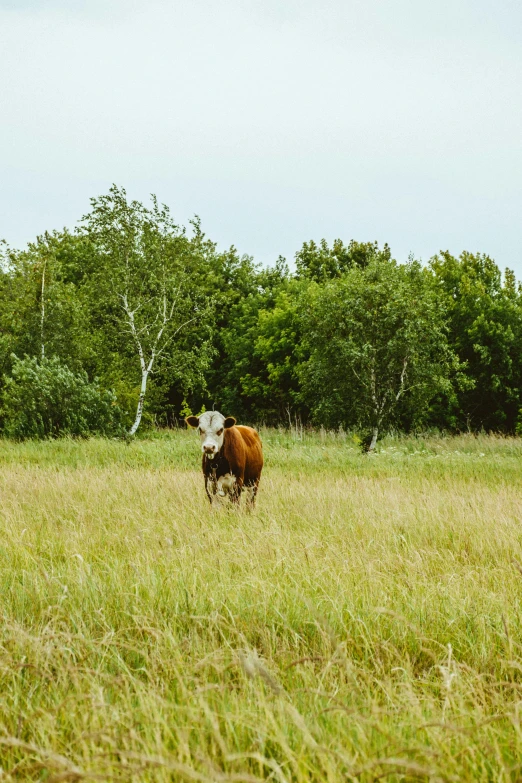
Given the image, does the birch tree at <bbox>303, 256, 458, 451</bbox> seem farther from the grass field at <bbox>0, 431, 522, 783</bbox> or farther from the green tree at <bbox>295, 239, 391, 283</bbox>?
the green tree at <bbox>295, 239, 391, 283</bbox>

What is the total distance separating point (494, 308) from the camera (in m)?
28.9

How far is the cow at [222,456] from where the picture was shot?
25.0 feet

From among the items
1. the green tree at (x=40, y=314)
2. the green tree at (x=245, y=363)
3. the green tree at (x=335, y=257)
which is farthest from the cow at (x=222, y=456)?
the green tree at (x=335, y=257)

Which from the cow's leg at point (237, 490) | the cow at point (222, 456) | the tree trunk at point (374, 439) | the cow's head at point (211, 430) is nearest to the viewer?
the cow's head at point (211, 430)

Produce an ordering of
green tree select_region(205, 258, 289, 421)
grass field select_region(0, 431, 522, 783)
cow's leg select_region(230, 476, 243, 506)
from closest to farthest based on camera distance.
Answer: grass field select_region(0, 431, 522, 783) < cow's leg select_region(230, 476, 243, 506) < green tree select_region(205, 258, 289, 421)

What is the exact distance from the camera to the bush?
1800cm

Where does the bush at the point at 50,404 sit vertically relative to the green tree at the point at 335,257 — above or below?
below

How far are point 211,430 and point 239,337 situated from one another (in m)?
26.4

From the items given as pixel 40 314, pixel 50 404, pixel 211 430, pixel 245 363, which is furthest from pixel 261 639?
pixel 245 363

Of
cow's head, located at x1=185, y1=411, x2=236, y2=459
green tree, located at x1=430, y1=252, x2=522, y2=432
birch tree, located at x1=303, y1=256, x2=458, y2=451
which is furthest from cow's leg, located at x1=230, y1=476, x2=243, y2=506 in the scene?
green tree, located at x1=430, y1=252, x2=522, y2=432

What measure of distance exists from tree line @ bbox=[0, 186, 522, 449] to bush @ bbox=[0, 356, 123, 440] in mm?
60

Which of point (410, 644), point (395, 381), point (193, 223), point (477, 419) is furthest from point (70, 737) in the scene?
point (477, 419)

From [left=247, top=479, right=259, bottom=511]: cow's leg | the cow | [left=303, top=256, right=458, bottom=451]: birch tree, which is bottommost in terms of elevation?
[left=247, top=479, right=259, bottom=511]: cow's leg

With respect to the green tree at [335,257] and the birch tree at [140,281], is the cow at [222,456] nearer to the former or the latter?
the birch tree at [140,281]
